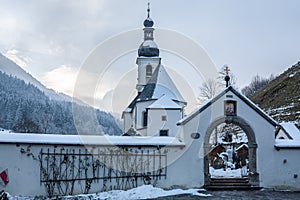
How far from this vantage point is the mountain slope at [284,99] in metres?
41.5

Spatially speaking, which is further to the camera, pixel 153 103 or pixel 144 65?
pixel 144 65

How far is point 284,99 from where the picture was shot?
158ft

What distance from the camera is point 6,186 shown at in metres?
13.5

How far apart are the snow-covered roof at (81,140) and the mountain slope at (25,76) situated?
59.1 meters

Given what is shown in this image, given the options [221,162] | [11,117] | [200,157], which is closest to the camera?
[200,157]

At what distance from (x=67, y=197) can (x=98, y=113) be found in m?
45.7

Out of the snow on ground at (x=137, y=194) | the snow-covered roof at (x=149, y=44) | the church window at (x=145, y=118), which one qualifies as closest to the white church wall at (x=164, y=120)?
the church window at (x=145, y=118)

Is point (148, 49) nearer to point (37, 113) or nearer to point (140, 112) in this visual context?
point (140, 112)

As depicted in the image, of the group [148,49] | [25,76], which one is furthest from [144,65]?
[25,76]

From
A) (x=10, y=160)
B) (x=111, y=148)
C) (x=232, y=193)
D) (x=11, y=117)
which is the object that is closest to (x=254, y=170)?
(x=232, y=193)

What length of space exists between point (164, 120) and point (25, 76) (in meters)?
66.8

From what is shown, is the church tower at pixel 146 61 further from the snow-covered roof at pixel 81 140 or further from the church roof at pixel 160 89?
the snow-covered roof at pixel 81 140

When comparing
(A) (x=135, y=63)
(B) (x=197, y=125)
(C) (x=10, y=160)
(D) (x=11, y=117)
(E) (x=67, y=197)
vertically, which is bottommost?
(E) (x=67, y=197)

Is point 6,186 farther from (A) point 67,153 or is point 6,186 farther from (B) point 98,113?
(B) point 98,113
